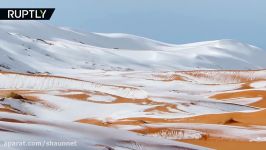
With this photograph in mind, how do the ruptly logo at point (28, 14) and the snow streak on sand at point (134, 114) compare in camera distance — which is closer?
the snow streak on sand at point (134, 114)

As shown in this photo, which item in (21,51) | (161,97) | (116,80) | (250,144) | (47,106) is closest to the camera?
(250,144)

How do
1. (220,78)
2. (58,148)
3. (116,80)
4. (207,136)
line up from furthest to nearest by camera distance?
(220,78)
(116,80)
(207,136)
(58,148)

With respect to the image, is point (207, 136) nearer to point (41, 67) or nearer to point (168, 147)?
point (168, 147)

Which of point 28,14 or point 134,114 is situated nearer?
point 28,14

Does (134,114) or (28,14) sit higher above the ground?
(28,14)

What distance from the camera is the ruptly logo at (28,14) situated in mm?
20047

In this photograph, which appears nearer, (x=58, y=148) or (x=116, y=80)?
(x=58, y=148)

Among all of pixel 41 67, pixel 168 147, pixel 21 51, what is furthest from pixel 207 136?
pixel 21 51

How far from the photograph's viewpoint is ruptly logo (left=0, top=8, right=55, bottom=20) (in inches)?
789

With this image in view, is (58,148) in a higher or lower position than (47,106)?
higher

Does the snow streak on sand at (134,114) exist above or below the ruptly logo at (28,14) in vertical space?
below

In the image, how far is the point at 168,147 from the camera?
10969mm

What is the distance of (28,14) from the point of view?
21.1m

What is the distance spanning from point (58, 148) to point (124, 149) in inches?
67.9
